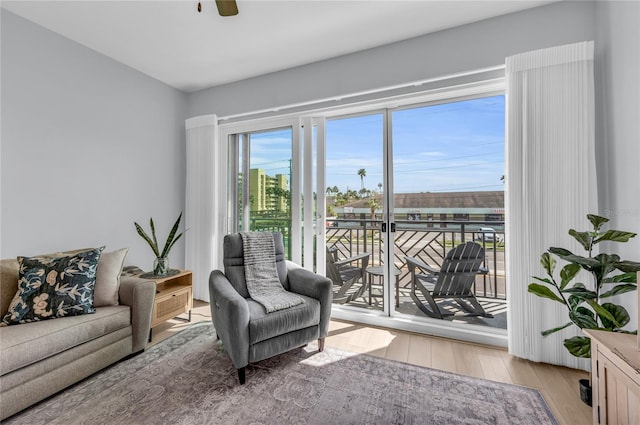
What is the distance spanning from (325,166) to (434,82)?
4.39 feet

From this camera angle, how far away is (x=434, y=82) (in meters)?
2.45

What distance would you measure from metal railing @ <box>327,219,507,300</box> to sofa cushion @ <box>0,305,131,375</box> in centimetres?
206

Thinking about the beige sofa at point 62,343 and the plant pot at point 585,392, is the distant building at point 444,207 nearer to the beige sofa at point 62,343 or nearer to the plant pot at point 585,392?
the plant pot at point 585,392

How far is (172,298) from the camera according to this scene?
8.61 feet

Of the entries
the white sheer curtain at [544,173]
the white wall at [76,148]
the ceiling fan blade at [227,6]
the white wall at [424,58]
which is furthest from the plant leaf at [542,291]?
the white wall at [76,148]

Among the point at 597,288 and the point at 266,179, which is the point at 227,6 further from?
the point at 597,288

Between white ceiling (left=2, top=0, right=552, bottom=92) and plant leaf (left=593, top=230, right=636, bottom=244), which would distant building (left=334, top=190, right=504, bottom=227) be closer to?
plant leaf (left=593, top=230, right=636, bottom=244)

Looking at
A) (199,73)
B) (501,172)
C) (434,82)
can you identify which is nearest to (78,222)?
(199,73)

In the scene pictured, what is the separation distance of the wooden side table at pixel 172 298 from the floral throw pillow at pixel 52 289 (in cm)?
54

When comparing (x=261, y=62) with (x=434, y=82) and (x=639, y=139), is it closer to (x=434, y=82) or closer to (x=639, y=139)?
(x=434, y=82)

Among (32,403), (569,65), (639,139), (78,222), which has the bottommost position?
(32,403)

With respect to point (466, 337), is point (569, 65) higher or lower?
higher

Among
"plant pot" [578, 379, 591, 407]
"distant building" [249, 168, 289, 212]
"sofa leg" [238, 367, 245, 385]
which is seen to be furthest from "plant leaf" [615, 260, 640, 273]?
"distant building" [249, 168, 289, 212]

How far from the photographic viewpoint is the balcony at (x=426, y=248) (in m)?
2.53
